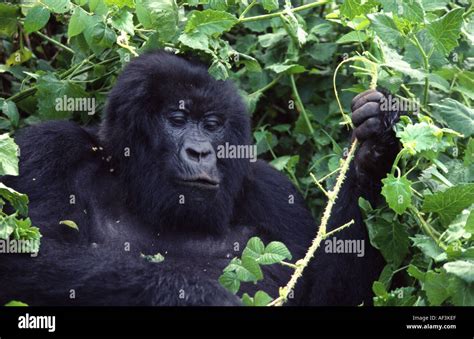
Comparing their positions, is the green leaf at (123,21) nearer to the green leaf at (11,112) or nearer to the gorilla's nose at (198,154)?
the gorilla's nose at (198,154)

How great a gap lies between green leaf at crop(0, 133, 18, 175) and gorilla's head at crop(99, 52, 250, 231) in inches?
36.4

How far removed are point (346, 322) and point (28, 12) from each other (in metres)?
2.59

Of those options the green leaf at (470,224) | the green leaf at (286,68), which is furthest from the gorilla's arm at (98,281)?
the green leaf at (286,68)

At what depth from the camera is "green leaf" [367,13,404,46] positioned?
582 centimetres

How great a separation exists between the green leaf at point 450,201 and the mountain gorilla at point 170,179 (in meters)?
0.47

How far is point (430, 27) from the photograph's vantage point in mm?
5762

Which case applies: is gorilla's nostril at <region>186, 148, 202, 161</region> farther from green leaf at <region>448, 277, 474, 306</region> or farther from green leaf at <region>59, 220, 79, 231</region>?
green leaf at <region>448, 277, 474, 306</region>

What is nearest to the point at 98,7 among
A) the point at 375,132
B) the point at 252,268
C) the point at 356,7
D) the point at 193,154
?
the point at 193,154

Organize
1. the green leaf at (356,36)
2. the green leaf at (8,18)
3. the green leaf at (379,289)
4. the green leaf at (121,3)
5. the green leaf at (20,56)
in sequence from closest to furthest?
the green leaf at (379,289)
the green leaf at (121,3)
the green leaf at (356,36)
the green leaf at (8,18)
the green leaf at (20,56)

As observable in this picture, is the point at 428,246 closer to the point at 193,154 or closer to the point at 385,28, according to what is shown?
the point at 385,28

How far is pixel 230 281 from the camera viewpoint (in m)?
5.60

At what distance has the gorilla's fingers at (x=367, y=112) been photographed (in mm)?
5863

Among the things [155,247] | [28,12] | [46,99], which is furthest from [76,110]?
[155,247]

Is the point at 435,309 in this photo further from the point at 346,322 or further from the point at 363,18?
the point at 363,18
